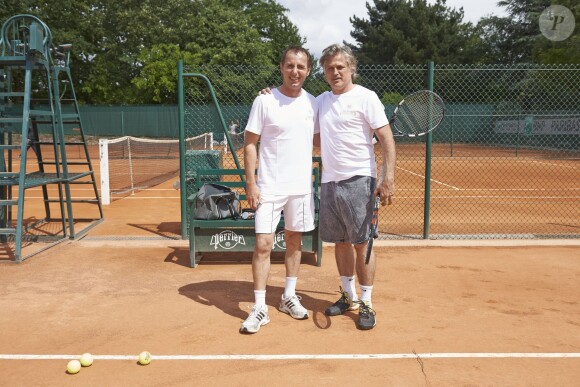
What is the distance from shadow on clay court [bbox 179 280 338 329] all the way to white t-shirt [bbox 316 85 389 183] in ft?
4.06

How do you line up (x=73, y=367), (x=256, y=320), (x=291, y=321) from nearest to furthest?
(x=73, y=367) → (x=256, y=320) → (x=291, y=321)

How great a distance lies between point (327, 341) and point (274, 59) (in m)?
41.2

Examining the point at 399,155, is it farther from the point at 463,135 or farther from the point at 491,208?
the point at 491,208

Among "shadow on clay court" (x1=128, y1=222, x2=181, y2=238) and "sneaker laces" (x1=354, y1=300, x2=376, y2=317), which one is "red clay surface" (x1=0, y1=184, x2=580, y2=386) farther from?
"shadow on clay court" (x1=128, y1=222, x2=181, y2=238)

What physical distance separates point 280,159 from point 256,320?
48.7 inches

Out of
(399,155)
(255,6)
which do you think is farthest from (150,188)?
(255,6)

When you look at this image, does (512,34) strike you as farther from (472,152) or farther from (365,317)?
(365,317)

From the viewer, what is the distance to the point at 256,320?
4.18 m

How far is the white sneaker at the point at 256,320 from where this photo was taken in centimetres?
412

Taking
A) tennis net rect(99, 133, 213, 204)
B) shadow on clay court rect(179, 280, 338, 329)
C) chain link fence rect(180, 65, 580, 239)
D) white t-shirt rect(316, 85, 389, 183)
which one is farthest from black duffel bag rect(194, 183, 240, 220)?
tennis net rect(99, 133, 213, 204)

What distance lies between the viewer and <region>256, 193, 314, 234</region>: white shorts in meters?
4.16

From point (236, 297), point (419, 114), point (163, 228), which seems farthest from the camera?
point (163, 228)

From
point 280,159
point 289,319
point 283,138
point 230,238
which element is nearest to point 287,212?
point 280,159

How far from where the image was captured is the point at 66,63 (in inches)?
314
